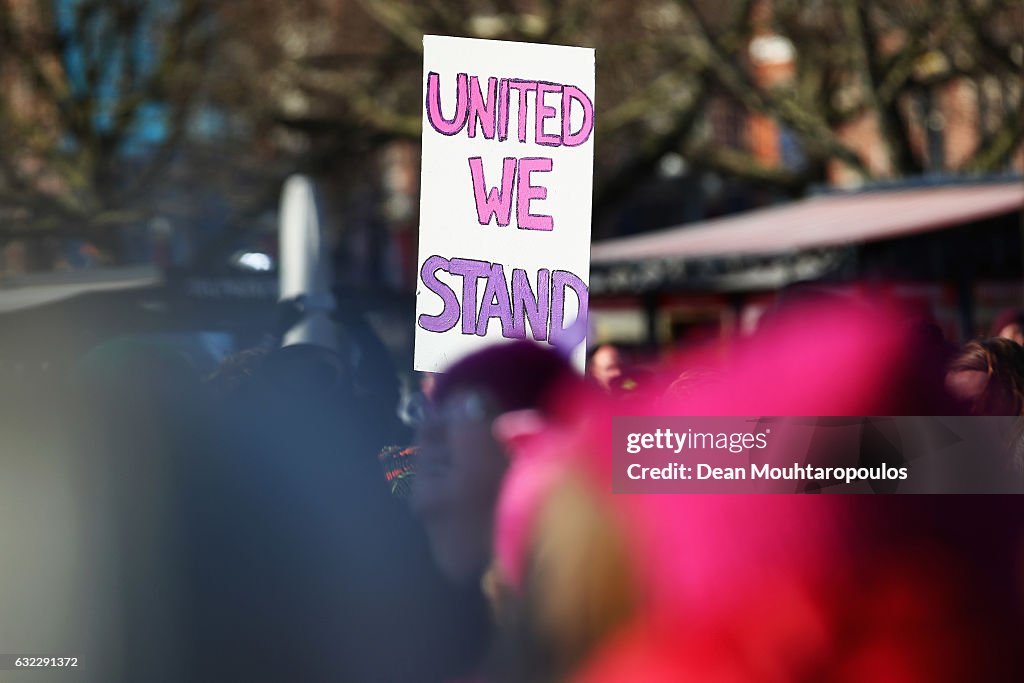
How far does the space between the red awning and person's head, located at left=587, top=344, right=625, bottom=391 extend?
15.7 feet

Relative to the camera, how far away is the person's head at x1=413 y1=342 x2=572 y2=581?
2.18 m

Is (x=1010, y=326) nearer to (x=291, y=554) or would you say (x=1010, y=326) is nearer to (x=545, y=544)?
(x=291, y=554)

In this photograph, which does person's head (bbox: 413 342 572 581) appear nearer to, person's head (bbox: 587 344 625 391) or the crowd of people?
the crowd of people

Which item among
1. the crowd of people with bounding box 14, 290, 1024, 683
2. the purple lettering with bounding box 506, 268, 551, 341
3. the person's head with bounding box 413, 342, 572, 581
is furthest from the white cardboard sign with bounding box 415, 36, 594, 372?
the person's head with bounding box 413, 342, 572, 581

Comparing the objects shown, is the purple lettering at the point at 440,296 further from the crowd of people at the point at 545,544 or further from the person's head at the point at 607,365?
the person's head at the point at 607,365

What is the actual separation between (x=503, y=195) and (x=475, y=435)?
51.2 inches

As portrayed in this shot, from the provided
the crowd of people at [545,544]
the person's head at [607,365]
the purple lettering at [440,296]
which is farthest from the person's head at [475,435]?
the person's head at [607,365]

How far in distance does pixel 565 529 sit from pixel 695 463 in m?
0.46

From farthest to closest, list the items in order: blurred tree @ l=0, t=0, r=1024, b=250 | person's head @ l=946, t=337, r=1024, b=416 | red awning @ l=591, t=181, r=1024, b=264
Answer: blurred tree @ l=0, t=0, r=1024, b=250 < red awning @ l=591, t=181, r=1024, b=264 < person's head @ l=946, t=337, r=1024, b=416

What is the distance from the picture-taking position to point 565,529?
82.5 inches

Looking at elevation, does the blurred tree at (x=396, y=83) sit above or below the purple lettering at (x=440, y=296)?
above

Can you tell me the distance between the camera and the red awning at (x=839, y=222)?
1028cm

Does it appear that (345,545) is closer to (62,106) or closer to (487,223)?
(487,223)

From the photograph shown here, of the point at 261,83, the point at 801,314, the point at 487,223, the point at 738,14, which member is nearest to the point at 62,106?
the point at 261,83
